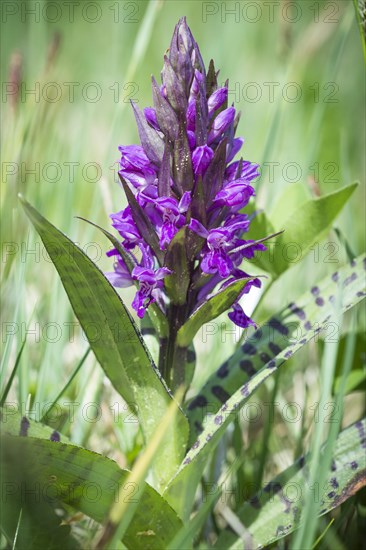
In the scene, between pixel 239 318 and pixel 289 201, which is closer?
pixel 239 318

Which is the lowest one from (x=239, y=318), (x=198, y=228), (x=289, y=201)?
(x=239, y=318)

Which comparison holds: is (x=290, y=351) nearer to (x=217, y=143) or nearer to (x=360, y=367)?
(x=217, y=143)

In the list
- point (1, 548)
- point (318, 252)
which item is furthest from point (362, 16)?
point (318, 252)

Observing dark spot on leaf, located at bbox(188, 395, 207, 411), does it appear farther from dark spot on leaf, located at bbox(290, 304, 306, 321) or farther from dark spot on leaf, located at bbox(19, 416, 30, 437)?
dark spot on leaf, located at bbox(19, 416, 30, 437)

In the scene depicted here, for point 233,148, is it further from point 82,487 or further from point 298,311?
point 82,487

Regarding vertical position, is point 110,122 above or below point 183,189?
above

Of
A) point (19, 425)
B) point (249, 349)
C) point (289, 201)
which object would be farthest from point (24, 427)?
point (289, 201)
